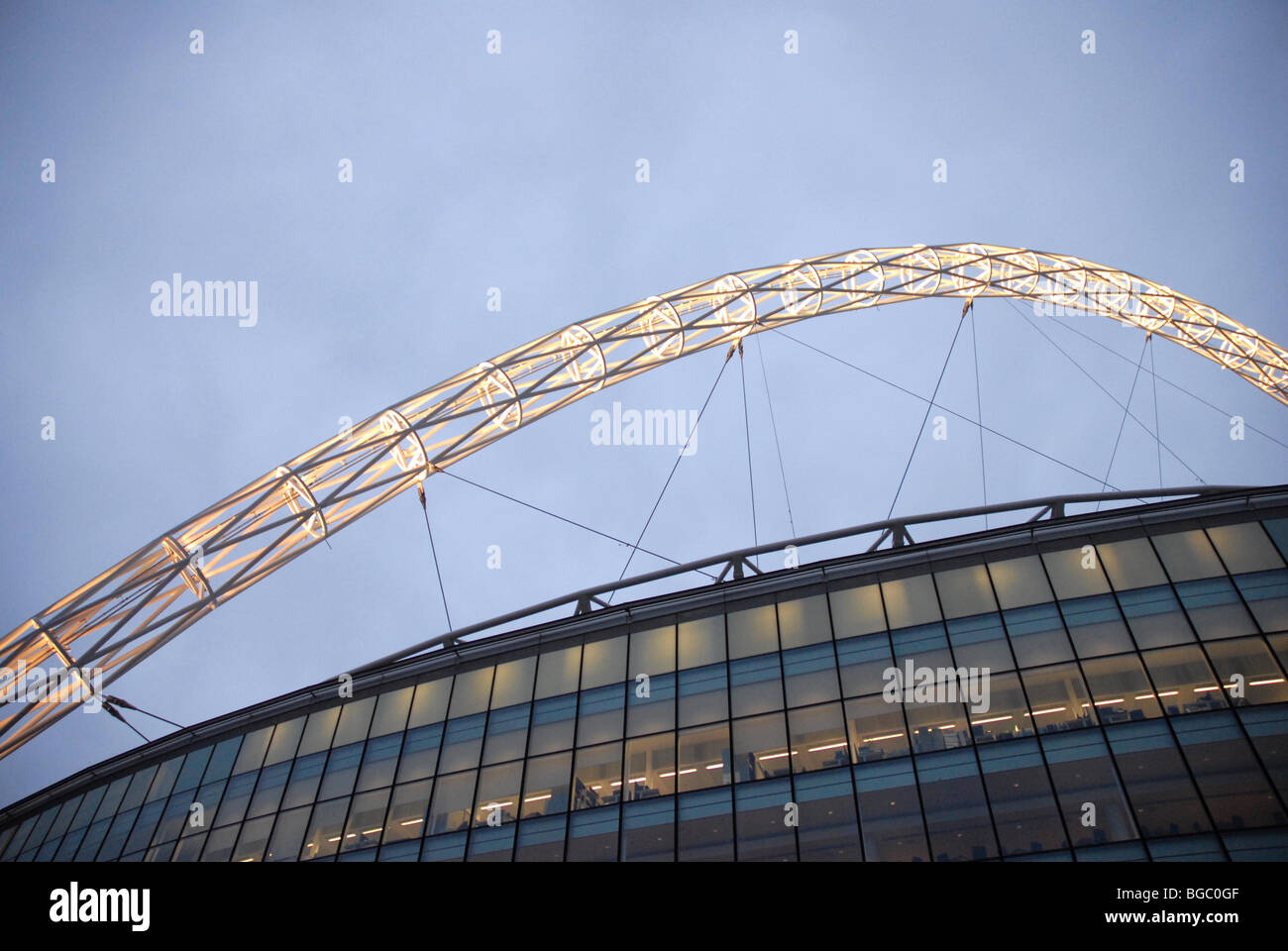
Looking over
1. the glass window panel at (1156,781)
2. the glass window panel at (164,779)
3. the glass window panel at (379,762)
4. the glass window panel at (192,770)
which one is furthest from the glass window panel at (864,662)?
the glass window panel at (164,779)

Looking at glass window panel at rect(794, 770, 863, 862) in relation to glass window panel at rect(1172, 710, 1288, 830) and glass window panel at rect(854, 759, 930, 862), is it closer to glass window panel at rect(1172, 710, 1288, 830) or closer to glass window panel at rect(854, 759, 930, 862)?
glass window panel at rect(854, 759, 930, 862)

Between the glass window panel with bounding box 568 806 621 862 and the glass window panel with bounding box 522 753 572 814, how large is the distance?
0.74 m

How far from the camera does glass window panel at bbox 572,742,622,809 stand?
2666cm

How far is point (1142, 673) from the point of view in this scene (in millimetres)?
24781

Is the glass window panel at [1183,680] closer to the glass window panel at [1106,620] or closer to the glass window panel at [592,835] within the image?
the glass window panel at [1106,620]

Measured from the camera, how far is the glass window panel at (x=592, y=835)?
2553cm

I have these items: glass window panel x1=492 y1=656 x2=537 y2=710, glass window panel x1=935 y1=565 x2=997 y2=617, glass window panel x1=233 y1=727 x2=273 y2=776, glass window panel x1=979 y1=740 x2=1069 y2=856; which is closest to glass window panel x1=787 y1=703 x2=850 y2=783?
glass window panel x1=979 y1=740 x2=1069 y2=856

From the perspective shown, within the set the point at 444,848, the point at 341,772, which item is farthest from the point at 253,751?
the point at 444,848

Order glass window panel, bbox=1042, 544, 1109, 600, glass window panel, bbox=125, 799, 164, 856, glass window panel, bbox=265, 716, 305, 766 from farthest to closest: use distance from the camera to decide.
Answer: glass window panel, bbox=125, 799, 164, 856
glass window panel, bbox=265, 716, 305, 766
glass window panel, bbox=1042, 544, 1109, 600

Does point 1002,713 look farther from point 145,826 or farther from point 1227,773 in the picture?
point 145,826

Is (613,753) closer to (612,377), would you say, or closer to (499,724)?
(499,724)

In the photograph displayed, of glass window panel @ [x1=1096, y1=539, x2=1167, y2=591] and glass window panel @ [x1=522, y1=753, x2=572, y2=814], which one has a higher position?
glass window panel @ [x1=1096, y1=539, x2=1167, y2=591]
